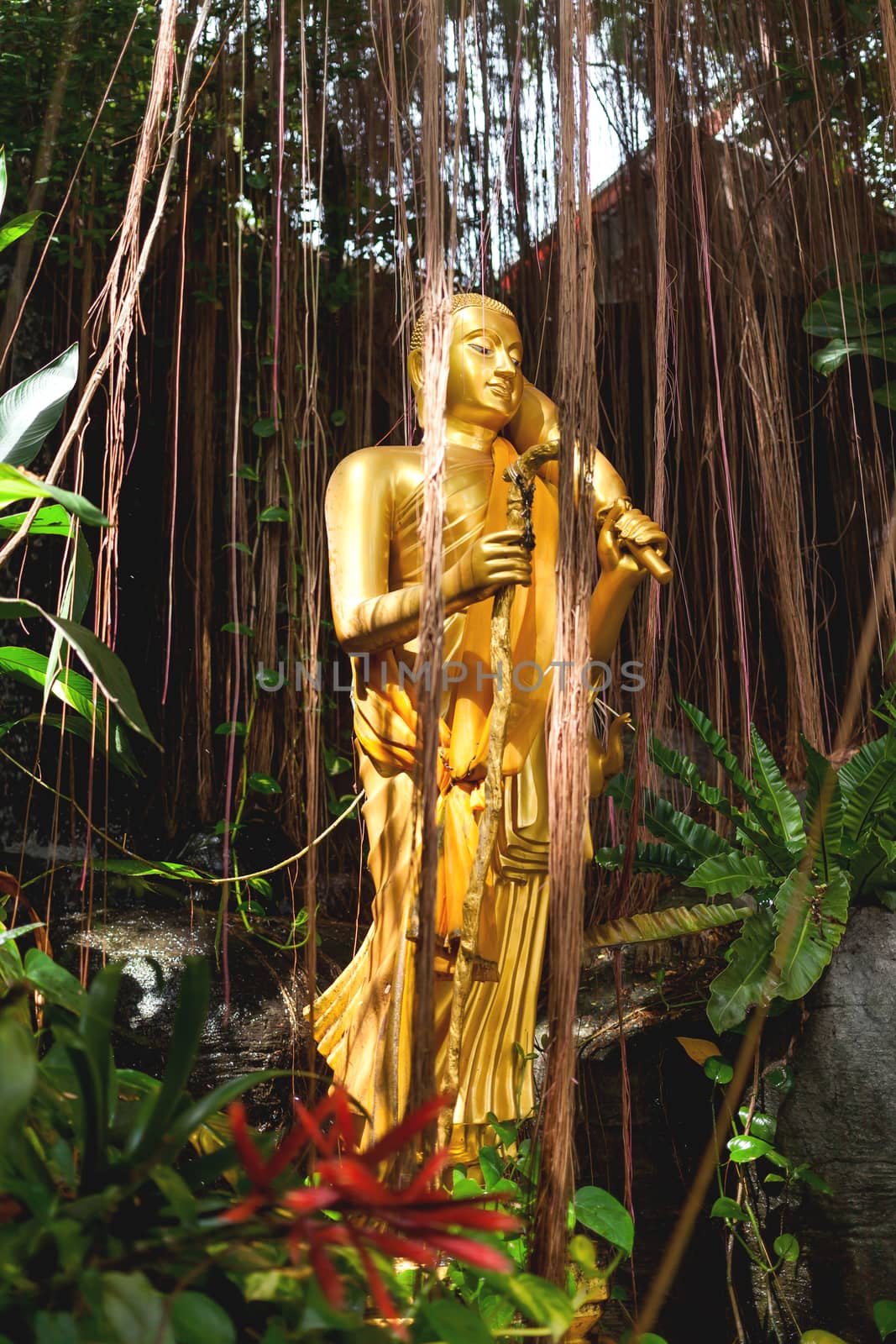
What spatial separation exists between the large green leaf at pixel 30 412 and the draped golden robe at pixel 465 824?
573 mm

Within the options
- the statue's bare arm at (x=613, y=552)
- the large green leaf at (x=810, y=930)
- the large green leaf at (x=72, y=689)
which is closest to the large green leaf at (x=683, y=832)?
the large green leaf at (x=810, y=930)

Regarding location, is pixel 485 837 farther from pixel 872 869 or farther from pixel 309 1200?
pixel 872 869

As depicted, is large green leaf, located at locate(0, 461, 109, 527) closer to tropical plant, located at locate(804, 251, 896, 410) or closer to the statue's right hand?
the statue's right hand

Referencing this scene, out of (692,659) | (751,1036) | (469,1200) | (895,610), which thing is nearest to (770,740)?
(692,659)

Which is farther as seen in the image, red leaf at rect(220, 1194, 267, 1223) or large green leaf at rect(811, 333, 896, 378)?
large green leaf at rect(811, 333, 896, 378)

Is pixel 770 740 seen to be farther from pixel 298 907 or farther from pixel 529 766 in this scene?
pixel 529 766

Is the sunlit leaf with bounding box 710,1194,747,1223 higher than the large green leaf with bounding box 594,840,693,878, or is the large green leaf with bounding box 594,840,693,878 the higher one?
the large green leaf with bounding box 594,840,693,878

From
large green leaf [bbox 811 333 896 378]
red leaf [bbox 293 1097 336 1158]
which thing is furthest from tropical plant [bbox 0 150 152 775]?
large green leaf [bbox 811 333 896 378]

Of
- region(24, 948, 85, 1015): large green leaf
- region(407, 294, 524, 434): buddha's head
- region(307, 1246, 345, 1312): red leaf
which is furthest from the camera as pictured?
region(407, 294, 524, 434): buddha's head

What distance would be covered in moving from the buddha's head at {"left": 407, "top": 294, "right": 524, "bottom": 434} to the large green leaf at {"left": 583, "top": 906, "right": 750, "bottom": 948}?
91 centimetres

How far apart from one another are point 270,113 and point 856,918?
2303 millimetres

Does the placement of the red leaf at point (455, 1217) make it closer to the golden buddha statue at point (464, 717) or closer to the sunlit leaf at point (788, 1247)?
the golden buddha statue at point (464, 717)

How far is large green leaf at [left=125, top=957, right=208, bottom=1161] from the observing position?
0.67 metres

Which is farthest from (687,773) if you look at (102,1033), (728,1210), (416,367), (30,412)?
(102,1033)
